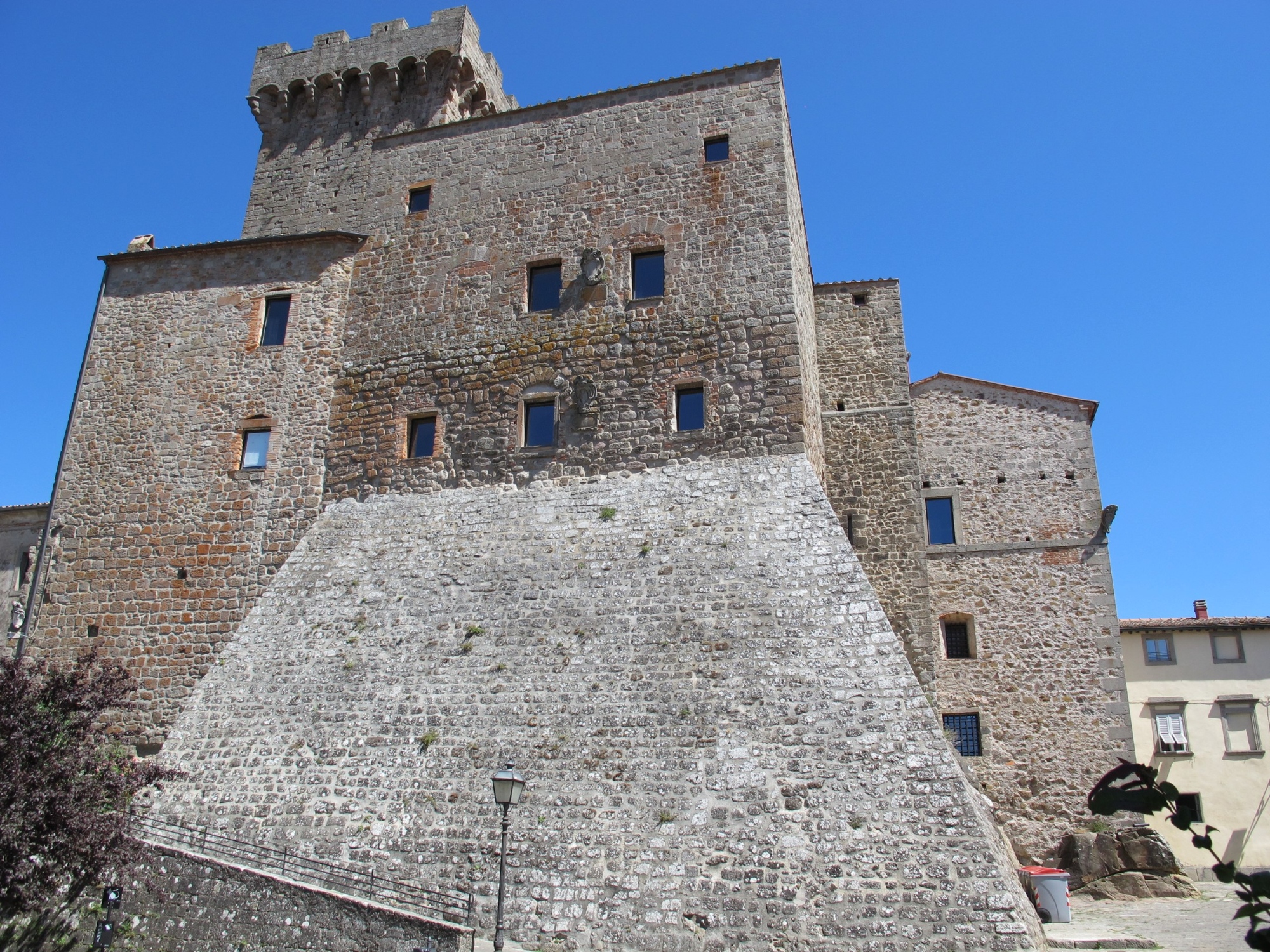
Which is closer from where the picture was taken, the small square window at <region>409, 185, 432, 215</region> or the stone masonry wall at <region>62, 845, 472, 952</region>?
the stone masonry wall at <region>62, 845, 472, 952</region>

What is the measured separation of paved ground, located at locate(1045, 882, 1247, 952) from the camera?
1062 centimetres

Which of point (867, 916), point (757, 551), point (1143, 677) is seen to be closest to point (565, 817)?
point (867, 916)

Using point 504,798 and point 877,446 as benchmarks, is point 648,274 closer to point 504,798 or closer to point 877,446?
point 877,446

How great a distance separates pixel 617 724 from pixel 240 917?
15.6 ft

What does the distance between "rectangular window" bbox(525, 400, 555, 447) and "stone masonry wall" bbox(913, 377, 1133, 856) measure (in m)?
9.08

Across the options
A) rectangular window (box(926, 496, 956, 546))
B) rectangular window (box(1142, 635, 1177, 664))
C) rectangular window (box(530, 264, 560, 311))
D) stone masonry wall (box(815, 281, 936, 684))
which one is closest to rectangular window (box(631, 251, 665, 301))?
rectangular window (box(530, 264, 560, 311))

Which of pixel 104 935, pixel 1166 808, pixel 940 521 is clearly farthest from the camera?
pixel 940 521

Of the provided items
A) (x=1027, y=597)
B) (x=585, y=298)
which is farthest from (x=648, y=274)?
(x=1027, y=597)

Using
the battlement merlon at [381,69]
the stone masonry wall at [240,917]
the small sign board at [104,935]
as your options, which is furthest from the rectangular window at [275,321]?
the small sign board at [104,935]

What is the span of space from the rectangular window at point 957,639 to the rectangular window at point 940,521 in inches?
67.3

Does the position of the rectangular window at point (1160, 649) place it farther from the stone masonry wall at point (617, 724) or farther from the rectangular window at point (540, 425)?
the rectangular window at point (540, 425)

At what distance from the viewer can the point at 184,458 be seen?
1642 cm

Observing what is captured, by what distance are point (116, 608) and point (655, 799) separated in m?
10.8

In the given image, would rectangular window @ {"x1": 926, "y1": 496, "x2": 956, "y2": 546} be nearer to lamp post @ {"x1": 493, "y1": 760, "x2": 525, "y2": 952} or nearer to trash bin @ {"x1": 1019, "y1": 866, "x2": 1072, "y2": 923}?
trash bin @ {"x1": 1019, "y1": 866, "x2": 1072, "y2": 923}
